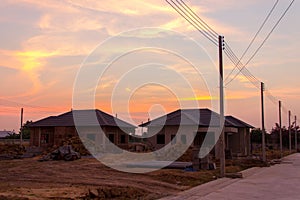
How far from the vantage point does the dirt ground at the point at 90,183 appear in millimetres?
15711

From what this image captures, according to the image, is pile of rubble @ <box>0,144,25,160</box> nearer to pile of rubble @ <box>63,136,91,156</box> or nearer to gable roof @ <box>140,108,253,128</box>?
pile of rubble @ <box>63,136,91,156</box>

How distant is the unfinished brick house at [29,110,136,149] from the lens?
4650 cm

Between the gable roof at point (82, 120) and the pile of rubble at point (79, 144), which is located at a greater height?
the gable roof at point (82, 120)

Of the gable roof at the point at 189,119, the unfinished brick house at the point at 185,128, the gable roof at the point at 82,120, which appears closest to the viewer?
the unfinished brick house at the point at 185,128

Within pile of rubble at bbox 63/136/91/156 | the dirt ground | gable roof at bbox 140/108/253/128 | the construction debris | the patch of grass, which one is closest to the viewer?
the dirt ground

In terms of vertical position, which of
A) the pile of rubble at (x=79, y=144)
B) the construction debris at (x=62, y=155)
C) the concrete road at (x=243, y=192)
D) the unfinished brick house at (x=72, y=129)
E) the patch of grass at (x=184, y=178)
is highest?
the unfinished brick house at (x=72, y=129)

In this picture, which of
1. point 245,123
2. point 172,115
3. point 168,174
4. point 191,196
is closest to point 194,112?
point 172,115

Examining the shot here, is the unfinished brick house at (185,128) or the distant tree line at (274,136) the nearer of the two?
the unfinished brick house at (185,128)

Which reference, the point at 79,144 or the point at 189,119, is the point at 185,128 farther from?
the point at 79,144

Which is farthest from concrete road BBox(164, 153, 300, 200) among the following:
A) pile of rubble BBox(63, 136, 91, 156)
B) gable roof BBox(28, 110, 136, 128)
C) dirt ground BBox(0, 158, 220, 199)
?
gable roof BBox(28, 110, 136, 128)

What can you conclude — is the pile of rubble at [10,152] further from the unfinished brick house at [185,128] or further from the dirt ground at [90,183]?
the unfinished brick house at [185,128]

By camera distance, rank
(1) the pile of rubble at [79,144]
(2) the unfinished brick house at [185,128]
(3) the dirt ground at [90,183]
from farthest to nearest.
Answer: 1. (2) the unfinished brick house at [185,128]
2. (1) the pile of rubble at [79,144]
3. (3) the dirt ground at [90,183]

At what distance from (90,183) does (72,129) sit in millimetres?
29314

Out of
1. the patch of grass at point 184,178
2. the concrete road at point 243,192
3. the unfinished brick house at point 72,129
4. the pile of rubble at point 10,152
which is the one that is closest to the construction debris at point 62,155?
the pile of rubble at point 10,152
